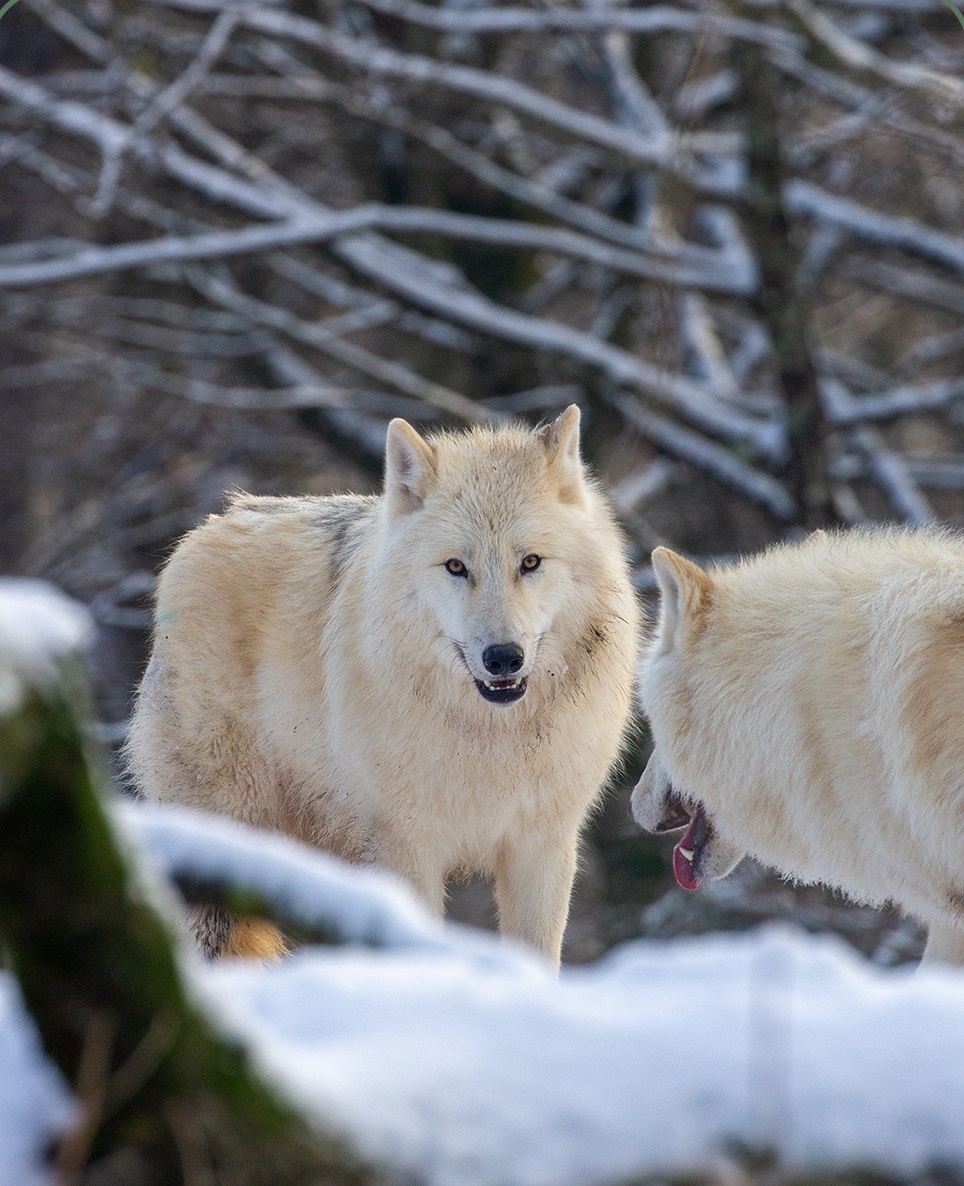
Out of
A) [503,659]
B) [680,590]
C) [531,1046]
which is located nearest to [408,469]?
[503,659]

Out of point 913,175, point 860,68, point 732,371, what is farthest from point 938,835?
point 732,371

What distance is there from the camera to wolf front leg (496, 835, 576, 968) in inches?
219

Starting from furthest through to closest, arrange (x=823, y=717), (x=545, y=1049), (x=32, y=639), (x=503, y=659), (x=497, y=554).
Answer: (x=497, y=554), (x=503, y=659), (x=823, y=717), (x=545, y=1049), (x=32, y=639)

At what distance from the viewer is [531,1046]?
216 centimetres

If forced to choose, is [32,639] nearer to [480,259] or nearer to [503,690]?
[503,690]

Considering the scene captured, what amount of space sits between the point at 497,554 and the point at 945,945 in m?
1.94

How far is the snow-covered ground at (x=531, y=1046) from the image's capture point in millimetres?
2029

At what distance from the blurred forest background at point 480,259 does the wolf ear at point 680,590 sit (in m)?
2.65

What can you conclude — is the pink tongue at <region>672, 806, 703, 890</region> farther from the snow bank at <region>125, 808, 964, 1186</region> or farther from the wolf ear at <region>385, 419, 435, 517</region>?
the snow bank at <region>125, 808, 964, 1186</region>

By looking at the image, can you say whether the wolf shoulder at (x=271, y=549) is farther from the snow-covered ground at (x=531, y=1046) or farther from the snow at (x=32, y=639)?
the snow at (x=32, y=639)

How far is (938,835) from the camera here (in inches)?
171

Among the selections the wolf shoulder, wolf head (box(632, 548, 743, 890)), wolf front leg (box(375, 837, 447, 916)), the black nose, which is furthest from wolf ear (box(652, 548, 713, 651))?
the wolf shoulder

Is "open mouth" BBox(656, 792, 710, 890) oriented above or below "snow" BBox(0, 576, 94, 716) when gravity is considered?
below

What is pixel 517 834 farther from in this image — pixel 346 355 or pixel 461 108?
pixel 461 108
